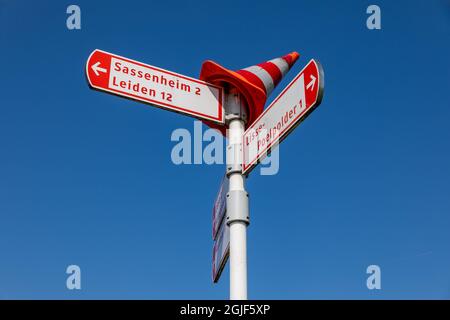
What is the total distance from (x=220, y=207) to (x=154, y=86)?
0.90 meters

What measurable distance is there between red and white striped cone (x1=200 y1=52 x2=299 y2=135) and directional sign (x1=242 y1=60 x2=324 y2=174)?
299mm

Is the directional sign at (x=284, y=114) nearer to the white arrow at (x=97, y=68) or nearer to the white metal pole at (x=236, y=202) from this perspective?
the white metal pole at (x=236, y=202)

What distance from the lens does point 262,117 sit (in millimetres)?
3820

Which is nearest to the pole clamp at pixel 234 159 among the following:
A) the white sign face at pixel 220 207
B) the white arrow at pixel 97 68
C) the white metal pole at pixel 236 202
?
the white metal pole at pixel 236 202

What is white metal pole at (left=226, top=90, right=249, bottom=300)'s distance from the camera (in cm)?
354

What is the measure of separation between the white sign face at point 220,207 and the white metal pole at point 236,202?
16cm

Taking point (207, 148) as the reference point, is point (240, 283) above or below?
below

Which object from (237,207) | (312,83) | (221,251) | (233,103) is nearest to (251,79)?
(233,103)

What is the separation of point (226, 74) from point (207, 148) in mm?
496

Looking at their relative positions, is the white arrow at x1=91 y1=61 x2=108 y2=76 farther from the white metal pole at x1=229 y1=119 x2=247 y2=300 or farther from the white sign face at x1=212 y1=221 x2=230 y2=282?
the white sign face at x1=212 y1=221 x2=230 y2=282
